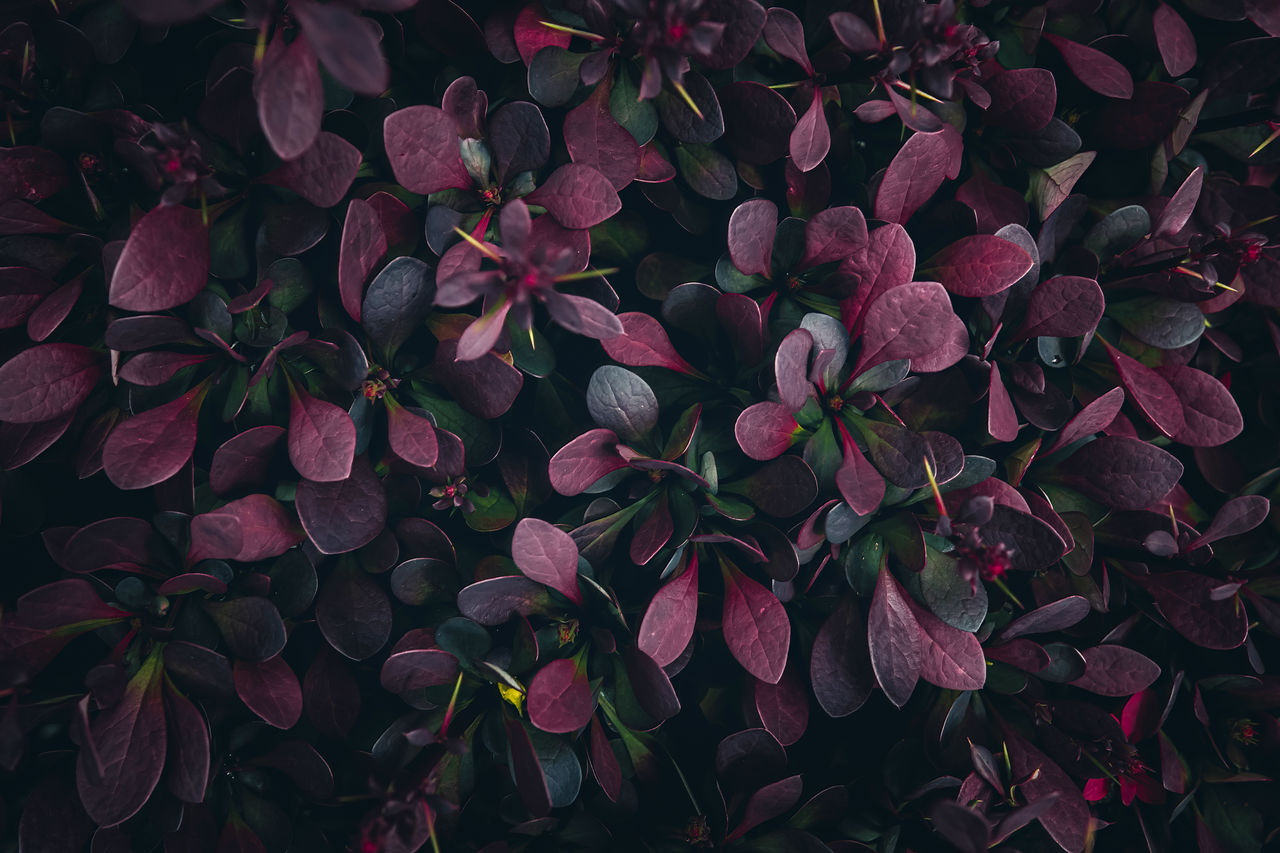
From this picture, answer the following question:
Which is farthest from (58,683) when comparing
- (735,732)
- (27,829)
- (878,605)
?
(878,605)

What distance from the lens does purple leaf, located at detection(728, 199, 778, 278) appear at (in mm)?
712

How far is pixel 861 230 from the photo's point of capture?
720 mm

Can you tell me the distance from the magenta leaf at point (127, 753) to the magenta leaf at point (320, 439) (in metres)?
0.27

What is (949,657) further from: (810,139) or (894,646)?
(810,139)

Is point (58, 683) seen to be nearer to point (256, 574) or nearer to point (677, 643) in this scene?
point (256, 574)

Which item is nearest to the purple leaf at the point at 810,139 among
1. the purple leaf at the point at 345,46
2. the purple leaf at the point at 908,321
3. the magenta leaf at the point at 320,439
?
the purple leaf at the point at 908,321

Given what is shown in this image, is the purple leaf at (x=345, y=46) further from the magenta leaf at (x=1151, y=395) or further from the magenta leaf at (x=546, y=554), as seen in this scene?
the magenta leaf at (x=1151, y=395)

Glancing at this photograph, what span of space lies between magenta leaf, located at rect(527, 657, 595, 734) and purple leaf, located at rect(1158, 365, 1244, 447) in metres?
0.67

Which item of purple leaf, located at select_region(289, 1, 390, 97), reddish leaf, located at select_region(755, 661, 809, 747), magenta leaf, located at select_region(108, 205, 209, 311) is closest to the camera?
purple leaf, located at select_region(289, 1, 390, 97)

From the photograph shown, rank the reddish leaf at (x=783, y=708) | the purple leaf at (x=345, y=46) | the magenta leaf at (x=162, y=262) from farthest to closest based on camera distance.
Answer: the reddish leaf at (x=783, y=708) → the magenta leaf at (x=162, y=262) → the purple leaf at (x=345, y=46)

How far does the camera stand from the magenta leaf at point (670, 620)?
27.9 inches

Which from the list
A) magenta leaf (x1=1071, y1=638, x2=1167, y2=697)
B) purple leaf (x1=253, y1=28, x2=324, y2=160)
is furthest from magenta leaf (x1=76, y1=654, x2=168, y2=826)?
magenta leaf (x1=1071, y1=638, x2=1167, y2=697)

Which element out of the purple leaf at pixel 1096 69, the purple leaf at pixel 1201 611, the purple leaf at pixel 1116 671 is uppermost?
the purple leaf at pixel 1096 69

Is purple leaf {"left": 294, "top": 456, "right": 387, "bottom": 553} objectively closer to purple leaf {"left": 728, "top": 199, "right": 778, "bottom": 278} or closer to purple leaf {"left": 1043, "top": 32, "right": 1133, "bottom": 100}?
purple leaf {"left": 728, "top": 199, "right": 778, "bottom": 278}
